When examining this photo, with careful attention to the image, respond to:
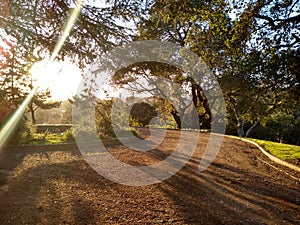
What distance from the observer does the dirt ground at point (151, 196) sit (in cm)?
390

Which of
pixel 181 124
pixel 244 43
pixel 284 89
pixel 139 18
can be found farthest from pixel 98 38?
pixel 181 124

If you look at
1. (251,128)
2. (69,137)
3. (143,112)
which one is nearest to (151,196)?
(69,137)

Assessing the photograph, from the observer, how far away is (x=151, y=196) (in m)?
4.98

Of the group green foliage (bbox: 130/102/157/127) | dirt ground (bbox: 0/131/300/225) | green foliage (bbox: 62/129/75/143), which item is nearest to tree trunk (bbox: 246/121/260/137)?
green foliage (bbox: 130/102/157/127)

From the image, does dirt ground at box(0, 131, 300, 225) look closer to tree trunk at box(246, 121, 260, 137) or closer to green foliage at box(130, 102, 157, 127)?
tree trunk at box(246, 121, 260, 137)

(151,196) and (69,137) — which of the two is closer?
(151,196)

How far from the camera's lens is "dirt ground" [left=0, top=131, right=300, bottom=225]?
12.8ft

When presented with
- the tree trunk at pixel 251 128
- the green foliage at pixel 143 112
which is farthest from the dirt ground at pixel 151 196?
the green foliage at pixel 143 112

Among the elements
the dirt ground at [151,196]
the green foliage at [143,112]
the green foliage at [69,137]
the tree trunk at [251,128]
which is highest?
the green foliage at [143,112]

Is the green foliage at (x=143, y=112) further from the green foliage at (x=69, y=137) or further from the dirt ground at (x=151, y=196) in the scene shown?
the dirt ground at (x=151, y=196)

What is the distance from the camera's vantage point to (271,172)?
7473 millimetres

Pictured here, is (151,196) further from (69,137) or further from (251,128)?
(251,128)

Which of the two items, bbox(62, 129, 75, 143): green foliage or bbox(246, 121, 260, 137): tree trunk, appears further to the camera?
bbox(246, 121, 260, 137): tree trunk

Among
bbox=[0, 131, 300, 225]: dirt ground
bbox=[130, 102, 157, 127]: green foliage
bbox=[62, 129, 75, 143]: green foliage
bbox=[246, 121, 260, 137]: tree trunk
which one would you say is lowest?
bbox=[0, 131, 300, 225]: dirt ground
